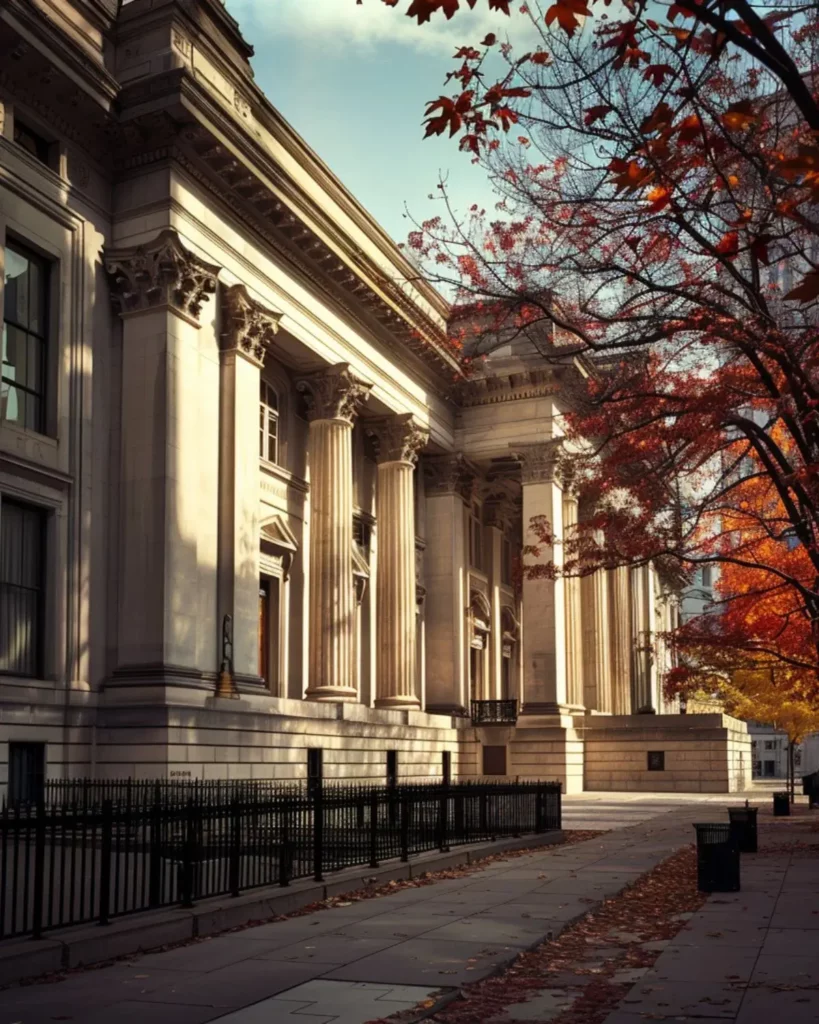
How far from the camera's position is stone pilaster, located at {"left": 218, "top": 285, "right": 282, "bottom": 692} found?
2902 cm

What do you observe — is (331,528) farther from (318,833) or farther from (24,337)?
(318,833)

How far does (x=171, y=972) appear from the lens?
32.5 feet

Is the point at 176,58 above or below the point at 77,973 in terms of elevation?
above

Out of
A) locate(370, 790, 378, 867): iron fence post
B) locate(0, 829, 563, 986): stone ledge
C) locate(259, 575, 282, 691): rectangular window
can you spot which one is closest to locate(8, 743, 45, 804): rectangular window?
locate(370, 790, 378, 867): iron fence post

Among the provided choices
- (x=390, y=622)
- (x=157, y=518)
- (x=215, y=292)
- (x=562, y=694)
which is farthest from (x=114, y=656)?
(x=562, y=694)

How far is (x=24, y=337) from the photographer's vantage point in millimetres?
25484

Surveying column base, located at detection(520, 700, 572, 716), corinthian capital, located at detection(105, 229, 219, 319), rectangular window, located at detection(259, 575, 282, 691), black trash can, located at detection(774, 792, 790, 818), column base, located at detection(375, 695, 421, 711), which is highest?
corinthian capital, located at detection(105, 229, 219, 319)

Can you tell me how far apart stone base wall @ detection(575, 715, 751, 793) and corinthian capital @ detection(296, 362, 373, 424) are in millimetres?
18665

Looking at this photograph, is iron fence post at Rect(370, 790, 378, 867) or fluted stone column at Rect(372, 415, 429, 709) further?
fluted stone column at Rect(372, 415, 429, 709)

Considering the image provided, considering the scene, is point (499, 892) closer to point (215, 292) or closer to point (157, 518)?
point (157, 518)

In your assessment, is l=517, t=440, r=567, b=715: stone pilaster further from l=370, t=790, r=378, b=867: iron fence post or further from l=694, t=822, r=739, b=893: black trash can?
l=694, t=822, r=739, b=893: black trash can

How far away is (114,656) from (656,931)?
1669 centimetres

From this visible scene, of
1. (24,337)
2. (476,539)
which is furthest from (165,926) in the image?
(476,539)

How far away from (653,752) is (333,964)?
40.7 m
